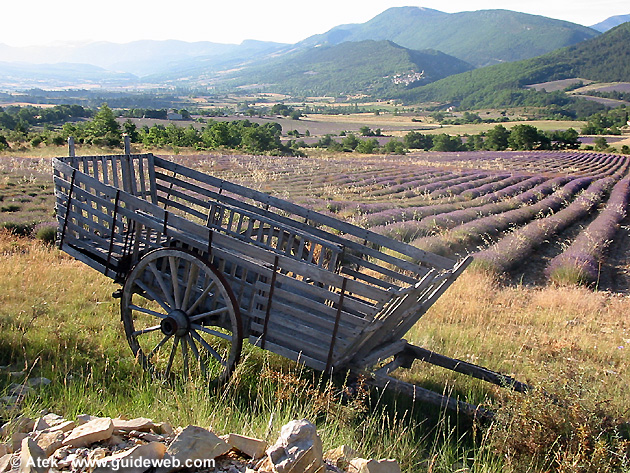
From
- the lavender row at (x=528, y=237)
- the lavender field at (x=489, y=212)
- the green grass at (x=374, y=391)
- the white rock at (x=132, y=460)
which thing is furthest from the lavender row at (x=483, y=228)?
the white rock at (x=132, y=460)

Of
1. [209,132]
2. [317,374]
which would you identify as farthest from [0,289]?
[209,132]

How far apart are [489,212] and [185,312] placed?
1329 cm

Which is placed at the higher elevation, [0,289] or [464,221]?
[464,221]

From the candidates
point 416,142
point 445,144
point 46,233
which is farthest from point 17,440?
point 416,142

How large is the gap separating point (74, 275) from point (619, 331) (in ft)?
24.9

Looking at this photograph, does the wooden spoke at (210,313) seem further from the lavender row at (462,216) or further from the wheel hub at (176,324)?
the lavender row at (462,216)

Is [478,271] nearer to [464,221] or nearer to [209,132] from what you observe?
[464,221]

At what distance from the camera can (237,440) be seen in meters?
2.68

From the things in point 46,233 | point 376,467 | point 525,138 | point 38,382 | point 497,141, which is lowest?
point 46,233

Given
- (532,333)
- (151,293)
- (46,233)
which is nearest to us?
(151,293)

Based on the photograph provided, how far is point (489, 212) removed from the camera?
1558cm

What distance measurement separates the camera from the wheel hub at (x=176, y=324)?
13.4 feet

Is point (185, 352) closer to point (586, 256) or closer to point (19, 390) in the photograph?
point (19, 390)

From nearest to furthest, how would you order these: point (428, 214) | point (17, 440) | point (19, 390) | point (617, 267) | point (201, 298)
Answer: point (17, 440) → point (19, 390) → point (201, 298) → point (617, 267) → point (428, 214)
